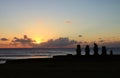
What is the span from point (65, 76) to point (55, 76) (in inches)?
22.7

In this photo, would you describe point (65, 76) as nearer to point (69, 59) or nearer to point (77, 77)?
point (77, 77)

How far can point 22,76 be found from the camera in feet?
59.3

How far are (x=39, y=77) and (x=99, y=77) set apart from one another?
11.1 ft

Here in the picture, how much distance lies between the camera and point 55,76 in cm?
1783

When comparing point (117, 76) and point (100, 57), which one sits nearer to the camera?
point (117, 76)

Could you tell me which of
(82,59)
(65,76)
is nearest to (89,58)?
(82,59)

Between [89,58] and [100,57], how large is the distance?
4.08 feet

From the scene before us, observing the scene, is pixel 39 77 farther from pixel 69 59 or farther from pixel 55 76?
pixel 69 59

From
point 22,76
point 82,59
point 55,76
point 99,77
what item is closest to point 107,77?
point 99,77

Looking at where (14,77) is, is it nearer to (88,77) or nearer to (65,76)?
(65,76)

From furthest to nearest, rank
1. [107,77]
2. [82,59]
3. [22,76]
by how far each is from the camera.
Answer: [82,59] < [22,76] < [107,77]

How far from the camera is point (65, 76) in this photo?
58.2 ft

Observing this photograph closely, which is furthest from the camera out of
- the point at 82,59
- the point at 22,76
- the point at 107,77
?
the point at 82,59

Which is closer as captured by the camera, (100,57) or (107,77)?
(107,77)
